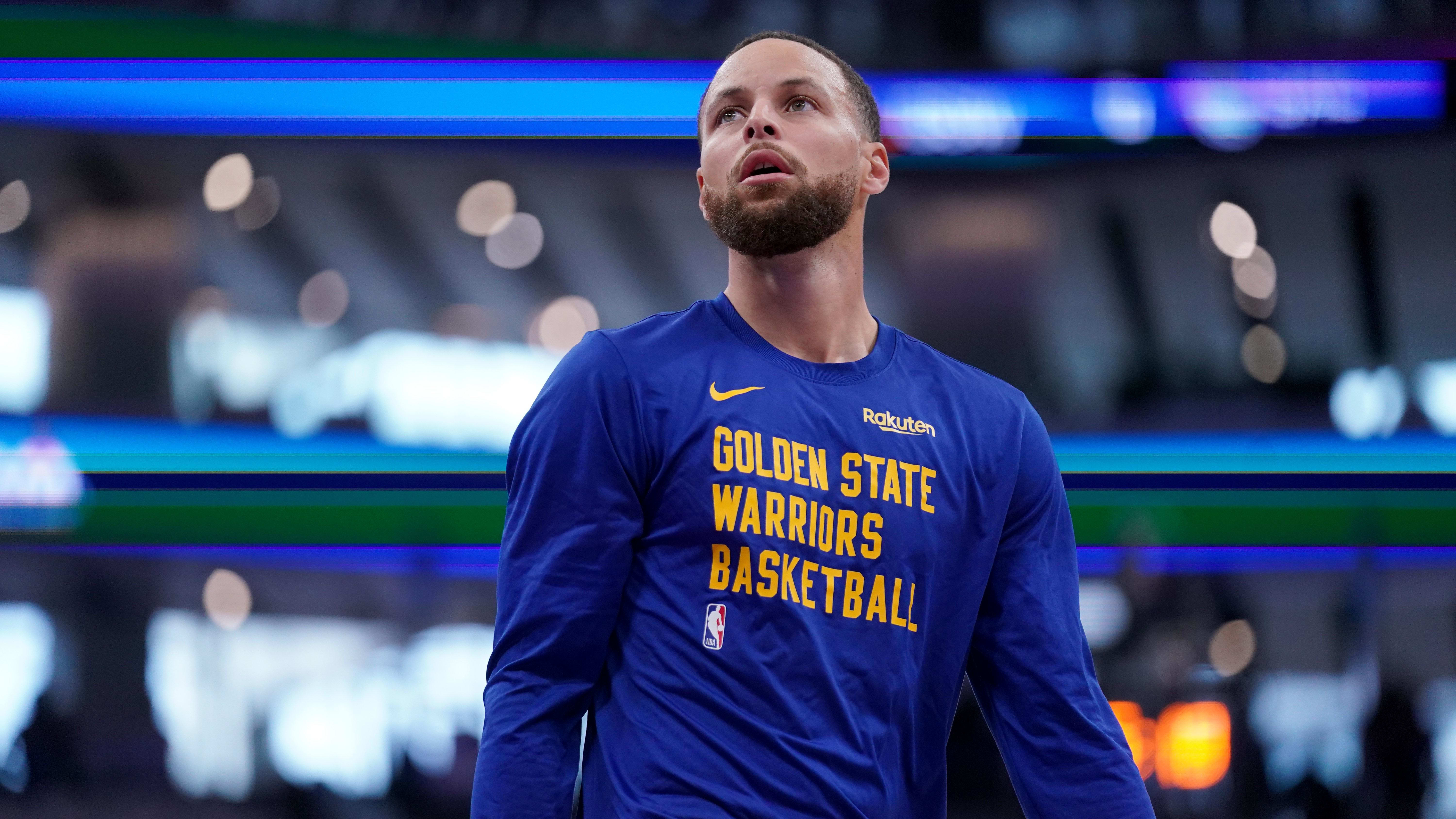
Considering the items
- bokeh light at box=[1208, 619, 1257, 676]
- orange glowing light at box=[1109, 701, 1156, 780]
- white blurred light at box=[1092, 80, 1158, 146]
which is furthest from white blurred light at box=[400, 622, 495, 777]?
white blurred light at box=[1092, 80, 1158, 146]

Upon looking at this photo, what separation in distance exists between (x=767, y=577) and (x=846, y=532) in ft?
0.34

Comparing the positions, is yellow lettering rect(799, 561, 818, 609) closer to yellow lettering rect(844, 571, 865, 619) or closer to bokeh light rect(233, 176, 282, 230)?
yellow lettering rect(844, 571, 865, 619)

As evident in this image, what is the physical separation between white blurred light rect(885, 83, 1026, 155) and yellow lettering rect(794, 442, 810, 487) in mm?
4044

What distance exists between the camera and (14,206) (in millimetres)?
4836

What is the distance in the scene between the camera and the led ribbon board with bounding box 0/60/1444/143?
4.92m

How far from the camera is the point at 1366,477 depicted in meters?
4.96

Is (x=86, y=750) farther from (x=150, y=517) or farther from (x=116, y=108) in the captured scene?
(x=116, y=108)

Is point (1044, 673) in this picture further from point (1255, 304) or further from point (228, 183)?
point (228, 183)

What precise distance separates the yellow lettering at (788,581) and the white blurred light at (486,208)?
4230 mm

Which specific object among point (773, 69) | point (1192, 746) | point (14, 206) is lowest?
point (1192, 746)

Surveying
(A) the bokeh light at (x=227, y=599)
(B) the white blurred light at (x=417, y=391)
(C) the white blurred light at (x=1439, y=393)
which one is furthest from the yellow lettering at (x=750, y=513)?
(C) the white blurred light at (x=1439, y=393)

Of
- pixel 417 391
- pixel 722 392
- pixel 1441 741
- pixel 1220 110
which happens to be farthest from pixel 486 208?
pixel 1441 741

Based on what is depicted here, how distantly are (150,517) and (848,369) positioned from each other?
4.21 metres

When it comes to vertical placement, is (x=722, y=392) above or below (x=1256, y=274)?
below
